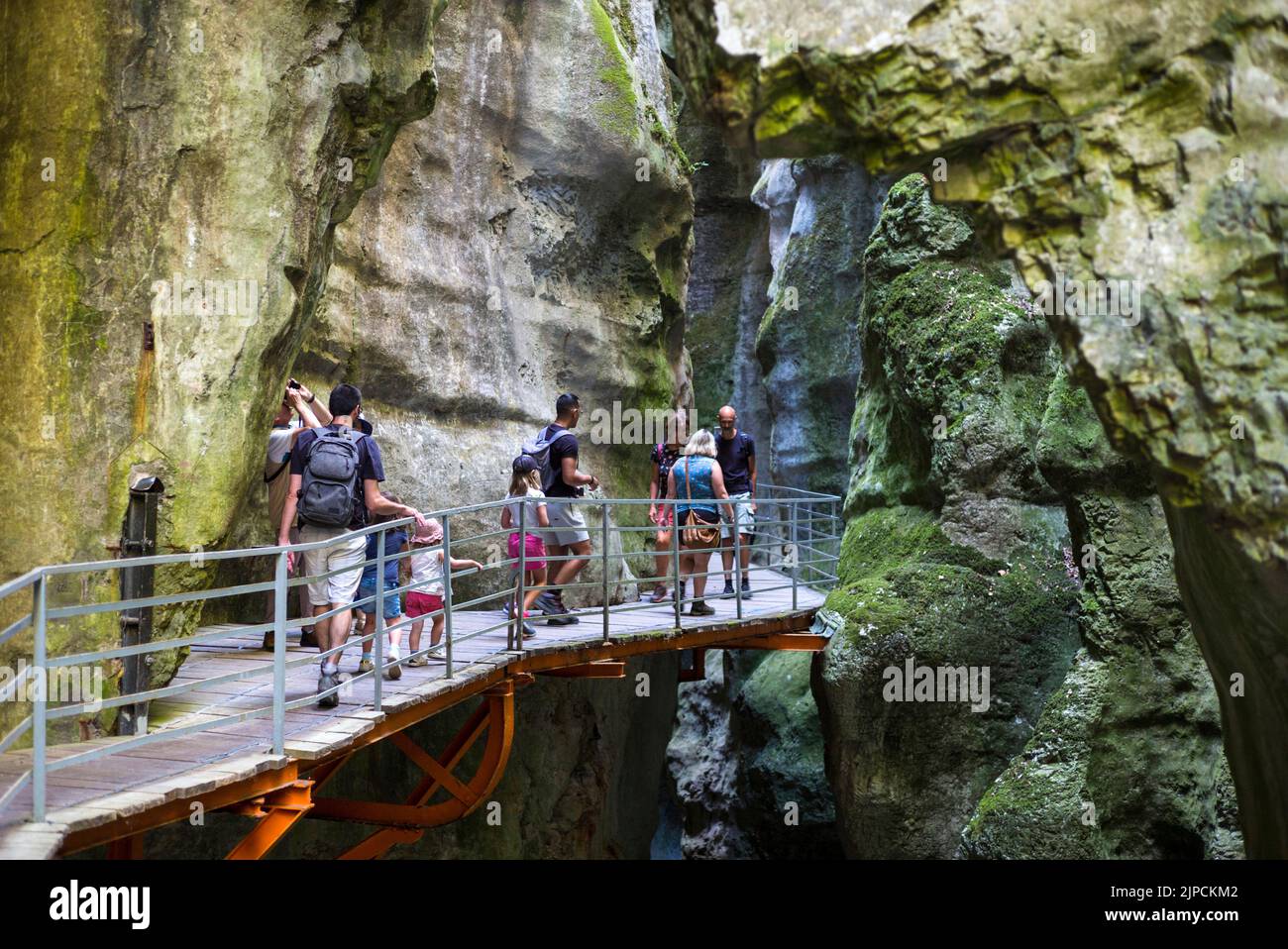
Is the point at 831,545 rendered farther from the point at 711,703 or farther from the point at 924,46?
the point at 924,46

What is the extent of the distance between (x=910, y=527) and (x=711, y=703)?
987 cm

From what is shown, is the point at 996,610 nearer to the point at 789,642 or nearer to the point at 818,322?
the point at 789,642

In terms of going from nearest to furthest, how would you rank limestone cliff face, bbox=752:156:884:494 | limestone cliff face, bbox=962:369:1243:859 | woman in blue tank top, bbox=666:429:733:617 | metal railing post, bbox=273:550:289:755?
metal railing post, bbox=273:550:289:755
limestone cliff face, bbox=962:369:1243:859
woman in blue tank top, bbox=666:429:733:617
limestone cliff face, bbox=752:156:884:494

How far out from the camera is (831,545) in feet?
46.5

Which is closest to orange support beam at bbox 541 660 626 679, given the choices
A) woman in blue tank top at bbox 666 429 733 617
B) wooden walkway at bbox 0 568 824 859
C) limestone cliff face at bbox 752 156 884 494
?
wooden walkway at bbox 0 568 824 859

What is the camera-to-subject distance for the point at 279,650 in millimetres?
5945

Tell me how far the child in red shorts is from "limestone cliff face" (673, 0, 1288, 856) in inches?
138

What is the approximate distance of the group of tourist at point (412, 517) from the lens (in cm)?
708

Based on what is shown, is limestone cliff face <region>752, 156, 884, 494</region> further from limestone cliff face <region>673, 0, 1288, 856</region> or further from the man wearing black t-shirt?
limestone cliff face <region>673, 0, 1288, 856</region>

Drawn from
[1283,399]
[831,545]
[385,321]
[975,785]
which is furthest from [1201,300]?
[831,545]

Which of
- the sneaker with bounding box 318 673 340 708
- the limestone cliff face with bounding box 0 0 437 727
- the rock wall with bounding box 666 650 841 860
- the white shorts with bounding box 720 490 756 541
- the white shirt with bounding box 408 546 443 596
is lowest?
the rock wall with bounding box 666 650 841 860

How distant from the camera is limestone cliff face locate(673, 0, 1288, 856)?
205 inches

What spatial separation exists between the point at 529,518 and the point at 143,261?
3441 mm

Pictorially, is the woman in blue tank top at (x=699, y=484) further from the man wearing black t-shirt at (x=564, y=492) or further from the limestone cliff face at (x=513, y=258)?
the limestone cliff face at (x=513, y=258)
